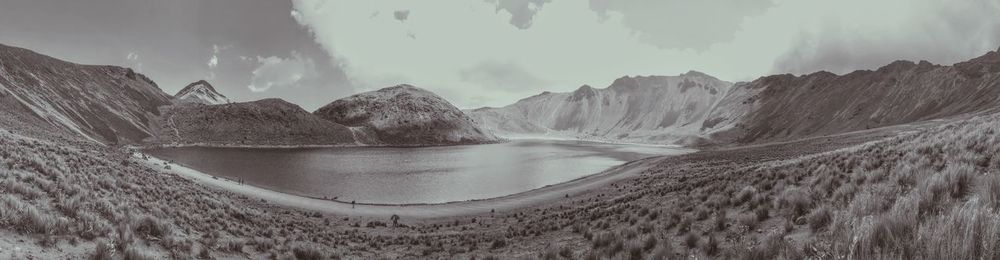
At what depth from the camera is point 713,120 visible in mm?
197000

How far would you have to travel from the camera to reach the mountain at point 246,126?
11100 centimetres

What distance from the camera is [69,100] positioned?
282ft

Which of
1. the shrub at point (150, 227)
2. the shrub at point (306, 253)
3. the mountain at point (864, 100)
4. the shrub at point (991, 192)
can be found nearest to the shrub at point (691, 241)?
the shrub at point (991, 192)

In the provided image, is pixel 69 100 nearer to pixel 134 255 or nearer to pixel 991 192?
pixel 134 255

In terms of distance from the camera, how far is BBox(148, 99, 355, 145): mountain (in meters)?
111

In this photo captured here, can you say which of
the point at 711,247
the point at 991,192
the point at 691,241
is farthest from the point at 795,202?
the point at 991,192

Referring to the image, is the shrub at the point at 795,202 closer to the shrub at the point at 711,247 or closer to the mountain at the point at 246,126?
the shrub at the point at 711,247

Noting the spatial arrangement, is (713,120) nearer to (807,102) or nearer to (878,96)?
(807,102)

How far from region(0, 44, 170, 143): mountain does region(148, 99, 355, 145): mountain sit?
19.7ft

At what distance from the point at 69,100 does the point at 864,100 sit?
627 feet

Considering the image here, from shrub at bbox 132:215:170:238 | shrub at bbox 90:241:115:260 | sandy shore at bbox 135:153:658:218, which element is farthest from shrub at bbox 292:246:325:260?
sandy shore at bbox 135:153:658:218

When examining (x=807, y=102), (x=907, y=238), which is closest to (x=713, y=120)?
(x=807, y=102)

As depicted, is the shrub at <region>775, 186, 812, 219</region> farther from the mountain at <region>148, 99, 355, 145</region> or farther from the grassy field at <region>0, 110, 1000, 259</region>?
the mountain at <region>148, 99, 355, 145</region>

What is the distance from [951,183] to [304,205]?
3324cm
